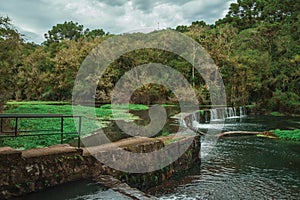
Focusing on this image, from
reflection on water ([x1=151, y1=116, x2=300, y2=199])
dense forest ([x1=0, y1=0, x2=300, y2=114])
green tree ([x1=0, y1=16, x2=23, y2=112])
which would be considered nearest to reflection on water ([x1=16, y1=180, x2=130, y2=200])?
reflection on water ([x1=151, y1=116, x2=300, y2=199])

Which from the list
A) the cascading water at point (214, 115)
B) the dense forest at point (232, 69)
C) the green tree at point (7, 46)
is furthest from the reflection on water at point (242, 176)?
the dense forest at point (232, 69)

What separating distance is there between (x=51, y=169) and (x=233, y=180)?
16.6 ft

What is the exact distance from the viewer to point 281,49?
34000 mm

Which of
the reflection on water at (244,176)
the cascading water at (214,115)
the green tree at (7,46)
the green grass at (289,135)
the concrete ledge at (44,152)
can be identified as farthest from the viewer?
the cascading water at (214,115)

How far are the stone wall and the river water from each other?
0.28 metres

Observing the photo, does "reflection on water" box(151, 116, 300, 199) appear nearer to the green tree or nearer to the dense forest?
the green tree

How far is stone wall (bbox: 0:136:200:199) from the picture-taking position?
434cm

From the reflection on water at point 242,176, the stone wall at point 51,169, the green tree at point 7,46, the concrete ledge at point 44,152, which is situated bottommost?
the reflection on water at point 242,176

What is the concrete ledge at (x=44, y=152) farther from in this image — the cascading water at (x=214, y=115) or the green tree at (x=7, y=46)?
the cascading water at (x=214, y=115)

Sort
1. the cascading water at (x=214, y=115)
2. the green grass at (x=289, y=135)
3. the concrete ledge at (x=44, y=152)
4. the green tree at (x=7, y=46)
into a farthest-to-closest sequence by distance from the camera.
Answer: the cascading water at (x=214, y=115)
the green grass at (x=289, y=135)
the green tree at (x=7, y=46)
the concrete ledge at (x=44, y=152)

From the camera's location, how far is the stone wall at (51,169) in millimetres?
4336

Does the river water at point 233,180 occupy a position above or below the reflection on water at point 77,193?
below

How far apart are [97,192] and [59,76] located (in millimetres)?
32238

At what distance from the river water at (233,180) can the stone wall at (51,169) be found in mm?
282
